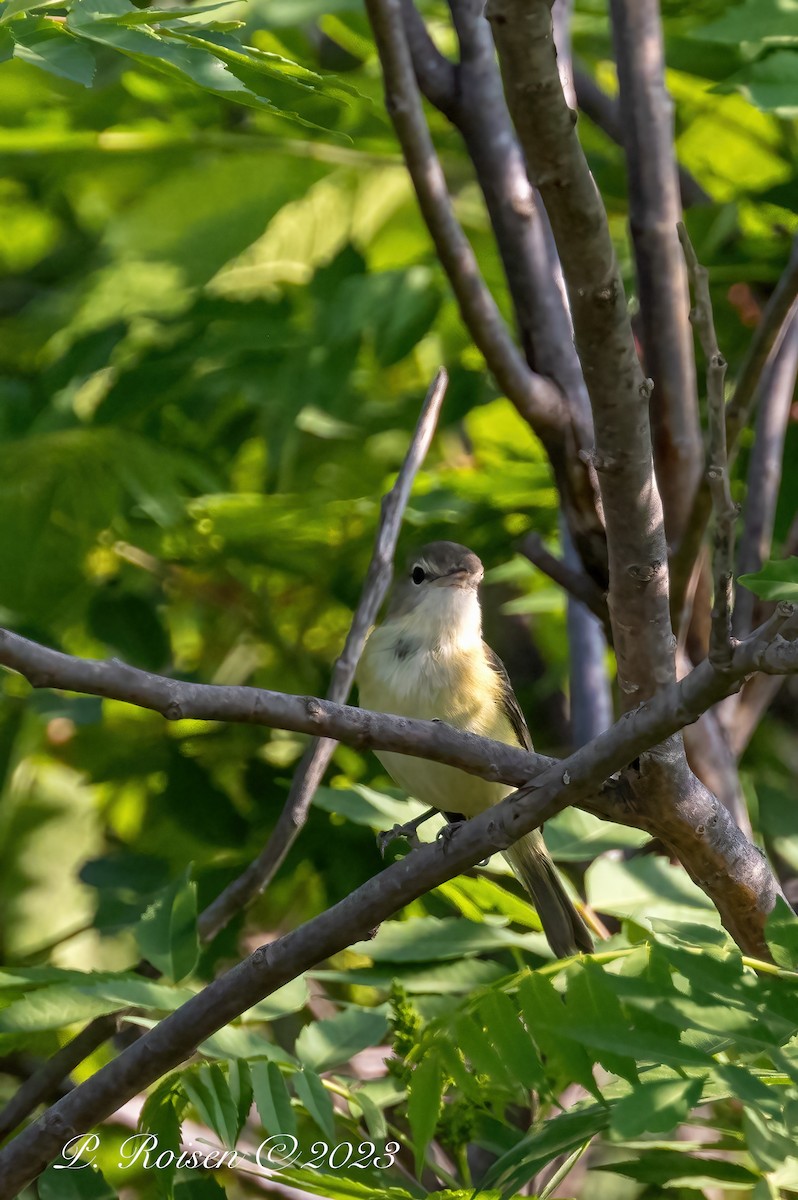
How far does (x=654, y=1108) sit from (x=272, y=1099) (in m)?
0.98

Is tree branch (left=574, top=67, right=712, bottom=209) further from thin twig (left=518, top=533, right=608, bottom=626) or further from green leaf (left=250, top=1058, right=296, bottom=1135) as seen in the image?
green leaf (left=250, top=1058, right=296, bottom=1135)

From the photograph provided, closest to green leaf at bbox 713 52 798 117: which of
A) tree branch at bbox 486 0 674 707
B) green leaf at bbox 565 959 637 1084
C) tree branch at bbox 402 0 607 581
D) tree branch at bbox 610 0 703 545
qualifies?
tree branch at bbox 610 0 703 545

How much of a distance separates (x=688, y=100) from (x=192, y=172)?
1.68 meters

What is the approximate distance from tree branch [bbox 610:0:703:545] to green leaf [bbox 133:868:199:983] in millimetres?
1490

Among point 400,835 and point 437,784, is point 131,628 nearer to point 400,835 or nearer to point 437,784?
point 437,784

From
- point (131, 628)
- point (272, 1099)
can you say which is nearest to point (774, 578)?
point (272, 1099)

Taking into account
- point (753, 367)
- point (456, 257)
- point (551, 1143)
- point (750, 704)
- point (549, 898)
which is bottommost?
point (549, 898)

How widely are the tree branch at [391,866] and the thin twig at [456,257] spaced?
1.19 metres

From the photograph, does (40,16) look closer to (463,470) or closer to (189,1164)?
(463,470)

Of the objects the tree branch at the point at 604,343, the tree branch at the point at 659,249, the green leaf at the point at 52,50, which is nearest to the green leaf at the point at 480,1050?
the tree branch at the point at 604,343

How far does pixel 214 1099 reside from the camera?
2396 mm

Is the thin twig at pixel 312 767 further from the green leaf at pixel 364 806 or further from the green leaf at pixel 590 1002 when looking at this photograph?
the green leaf at pixel 590 1002

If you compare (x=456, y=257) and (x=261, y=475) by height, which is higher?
(x=456, y=257)

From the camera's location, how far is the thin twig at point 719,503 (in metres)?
1.69
